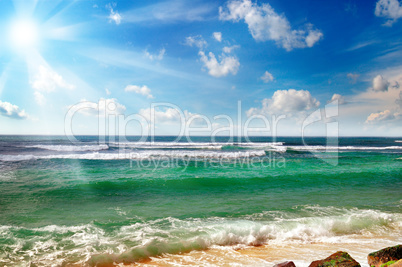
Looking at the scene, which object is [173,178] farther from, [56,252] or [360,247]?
[360,247]

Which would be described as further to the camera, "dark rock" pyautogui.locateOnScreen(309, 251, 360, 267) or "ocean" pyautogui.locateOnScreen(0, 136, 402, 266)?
"ocean" pyautogui.locateOnScreen(0, 136, 402, 266)

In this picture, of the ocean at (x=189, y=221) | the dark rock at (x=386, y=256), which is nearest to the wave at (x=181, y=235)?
the ocean at (x=189, y=221)

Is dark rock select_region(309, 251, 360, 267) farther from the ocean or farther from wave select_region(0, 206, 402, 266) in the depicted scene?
wave select_region(0, 206, 402, 266)

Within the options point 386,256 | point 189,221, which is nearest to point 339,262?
point 386,256

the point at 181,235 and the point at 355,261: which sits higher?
the point at 355,261

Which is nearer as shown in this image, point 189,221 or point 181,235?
point 181,235

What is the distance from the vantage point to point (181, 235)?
522cm

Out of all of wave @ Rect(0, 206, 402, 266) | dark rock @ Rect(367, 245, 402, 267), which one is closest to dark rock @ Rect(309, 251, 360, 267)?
dark rock @ Rect(367, 245, 402, 267)

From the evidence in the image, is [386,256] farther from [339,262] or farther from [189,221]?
[189,221]

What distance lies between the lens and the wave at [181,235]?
4.45 metres

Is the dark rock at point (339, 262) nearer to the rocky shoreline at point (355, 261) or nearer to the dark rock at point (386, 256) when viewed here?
the rocky shoreline at point (355, 261)

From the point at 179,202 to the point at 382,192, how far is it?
30.7 ft

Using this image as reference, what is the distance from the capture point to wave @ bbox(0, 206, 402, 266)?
445 cm

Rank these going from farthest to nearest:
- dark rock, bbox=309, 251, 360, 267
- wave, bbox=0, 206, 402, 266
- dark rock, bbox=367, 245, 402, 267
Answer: wave, bbox=0, 206, 402, 266 < dark rock, bbox=367, 245, 402, 267 < dark rock, bbox=309, 251, 360, 267
